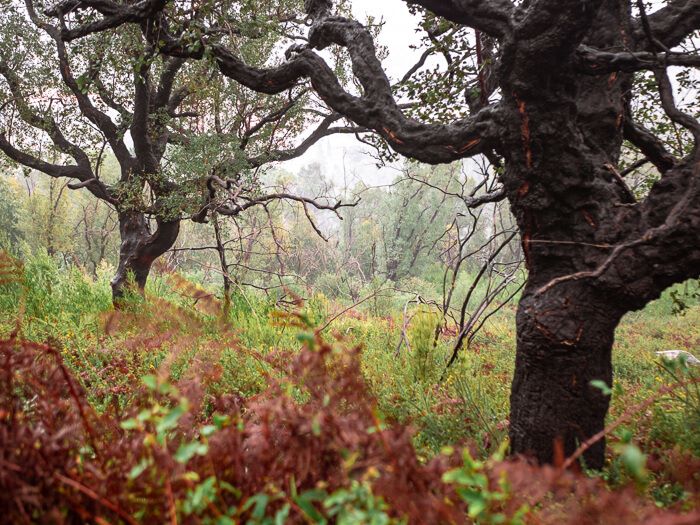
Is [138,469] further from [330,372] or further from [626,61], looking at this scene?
[626,61]

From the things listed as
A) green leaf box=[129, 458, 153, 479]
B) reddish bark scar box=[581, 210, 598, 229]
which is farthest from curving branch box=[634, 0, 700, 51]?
green leaf box=[129, 458, 153, 479]

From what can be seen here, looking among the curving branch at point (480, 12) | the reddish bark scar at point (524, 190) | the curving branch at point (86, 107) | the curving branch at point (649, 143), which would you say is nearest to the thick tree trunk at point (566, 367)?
the reddish bark scar at point (524, 190)

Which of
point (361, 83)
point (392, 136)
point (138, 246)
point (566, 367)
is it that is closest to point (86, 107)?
point (138, 246)

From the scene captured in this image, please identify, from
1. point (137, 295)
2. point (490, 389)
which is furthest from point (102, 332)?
point (490, 389)

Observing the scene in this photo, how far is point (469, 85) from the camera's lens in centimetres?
454

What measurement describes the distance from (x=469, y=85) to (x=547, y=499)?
4140 millimetres

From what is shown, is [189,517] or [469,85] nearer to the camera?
[189,517]

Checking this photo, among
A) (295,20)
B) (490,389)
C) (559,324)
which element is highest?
(295,20)

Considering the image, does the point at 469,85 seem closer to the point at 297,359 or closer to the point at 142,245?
the point at 297,359

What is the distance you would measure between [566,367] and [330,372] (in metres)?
1.49

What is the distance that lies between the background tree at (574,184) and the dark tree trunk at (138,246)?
604 centimetres

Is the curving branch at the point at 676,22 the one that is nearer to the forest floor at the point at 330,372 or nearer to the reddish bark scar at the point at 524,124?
the reddish bark scar at the point at 524,124

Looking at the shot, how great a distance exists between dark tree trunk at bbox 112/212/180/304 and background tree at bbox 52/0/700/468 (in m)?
6.04

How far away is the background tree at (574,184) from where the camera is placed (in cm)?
206
